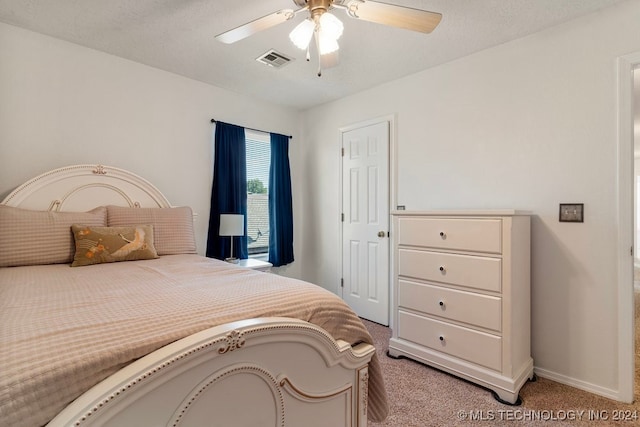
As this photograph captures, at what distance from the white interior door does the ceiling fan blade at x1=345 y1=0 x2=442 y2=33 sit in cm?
145

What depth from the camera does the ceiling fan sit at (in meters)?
1.50

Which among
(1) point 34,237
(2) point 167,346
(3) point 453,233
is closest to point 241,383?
(2) point 167,346

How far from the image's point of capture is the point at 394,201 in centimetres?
295

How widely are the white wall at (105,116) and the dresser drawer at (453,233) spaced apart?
6.53ft

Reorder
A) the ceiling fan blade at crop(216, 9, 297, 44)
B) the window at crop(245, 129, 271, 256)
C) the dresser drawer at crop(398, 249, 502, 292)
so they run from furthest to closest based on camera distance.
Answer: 1. the window at crop(245, 129, 271, 256)
2. the dresser drawer at crop(398, 249, 502, 292)
3. the ceiling fan blade at crop(216, 9, 297, 44)

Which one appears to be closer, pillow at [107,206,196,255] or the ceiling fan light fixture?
the ceiling fan light fixture

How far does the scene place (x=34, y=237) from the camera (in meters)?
1.87

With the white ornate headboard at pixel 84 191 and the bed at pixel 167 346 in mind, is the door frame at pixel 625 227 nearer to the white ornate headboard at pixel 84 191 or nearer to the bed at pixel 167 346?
the bed at pixel 167 346

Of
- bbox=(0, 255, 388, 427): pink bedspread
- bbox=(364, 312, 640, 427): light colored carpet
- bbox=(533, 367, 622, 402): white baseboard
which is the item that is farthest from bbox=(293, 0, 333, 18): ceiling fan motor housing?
bbox=(533, 367, 622, 402): white baseboard

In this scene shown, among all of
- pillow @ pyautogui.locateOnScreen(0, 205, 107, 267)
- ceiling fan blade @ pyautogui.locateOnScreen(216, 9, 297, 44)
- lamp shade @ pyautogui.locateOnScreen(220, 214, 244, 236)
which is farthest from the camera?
lamp shade @ pyautogui.locateOnScreen(220, 214, 244, 236)

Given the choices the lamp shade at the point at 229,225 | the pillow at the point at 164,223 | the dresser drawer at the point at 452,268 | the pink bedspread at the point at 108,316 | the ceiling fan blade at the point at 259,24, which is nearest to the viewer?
the pink bedspread at the point at 108,316

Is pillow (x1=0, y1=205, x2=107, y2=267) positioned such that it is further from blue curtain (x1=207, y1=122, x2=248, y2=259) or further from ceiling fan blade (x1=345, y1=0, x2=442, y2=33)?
ceiling fan blade (x1=345, y1=0, x2=442, y2=33)

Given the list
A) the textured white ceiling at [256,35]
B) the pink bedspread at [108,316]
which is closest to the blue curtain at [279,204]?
the textured white ceiling at [256,35]

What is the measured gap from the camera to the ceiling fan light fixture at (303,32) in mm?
1627
